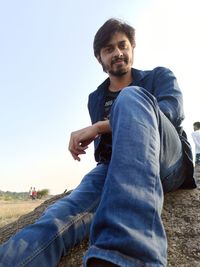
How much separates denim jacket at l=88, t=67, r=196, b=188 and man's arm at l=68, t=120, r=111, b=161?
1.27ft

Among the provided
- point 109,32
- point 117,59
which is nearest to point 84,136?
point 117,59

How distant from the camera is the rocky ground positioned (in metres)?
2.26

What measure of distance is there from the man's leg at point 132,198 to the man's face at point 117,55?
157 centimetres

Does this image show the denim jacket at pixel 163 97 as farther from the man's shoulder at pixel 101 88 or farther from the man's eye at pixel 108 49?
the man's eye at pixel 108 49

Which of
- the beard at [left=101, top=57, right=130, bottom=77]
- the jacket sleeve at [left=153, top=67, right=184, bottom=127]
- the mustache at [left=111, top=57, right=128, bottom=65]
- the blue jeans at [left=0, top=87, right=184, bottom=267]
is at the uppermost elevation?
the mustache at [left=111, top=57, right=128, bottom=65]

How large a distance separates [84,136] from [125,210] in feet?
3.89

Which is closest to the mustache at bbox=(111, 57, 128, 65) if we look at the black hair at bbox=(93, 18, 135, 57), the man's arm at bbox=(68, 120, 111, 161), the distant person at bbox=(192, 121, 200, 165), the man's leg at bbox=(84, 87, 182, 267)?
the black hair at bbox=(93, 18, 135, 57)

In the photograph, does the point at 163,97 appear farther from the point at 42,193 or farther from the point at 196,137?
the point at 42,193

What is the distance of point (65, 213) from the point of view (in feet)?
7.42

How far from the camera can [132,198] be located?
1394 mm

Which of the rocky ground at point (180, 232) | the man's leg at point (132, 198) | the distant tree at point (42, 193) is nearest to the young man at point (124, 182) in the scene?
the man's leg at point (132, 198)

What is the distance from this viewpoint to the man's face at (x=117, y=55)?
3311mm

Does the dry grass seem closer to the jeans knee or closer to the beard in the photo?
the beard

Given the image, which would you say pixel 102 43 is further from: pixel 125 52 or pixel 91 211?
pixel 91 211
